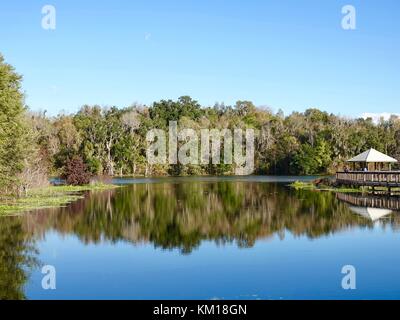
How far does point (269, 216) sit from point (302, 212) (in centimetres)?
208

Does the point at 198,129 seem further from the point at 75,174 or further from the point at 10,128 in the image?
the point at 10,128

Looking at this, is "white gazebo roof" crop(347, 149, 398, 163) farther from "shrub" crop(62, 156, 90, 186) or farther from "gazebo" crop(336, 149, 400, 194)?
"shrub" crop(62, 156, 90, 186)

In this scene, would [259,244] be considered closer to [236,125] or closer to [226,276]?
[226,276]

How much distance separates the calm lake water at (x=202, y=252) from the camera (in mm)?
11047

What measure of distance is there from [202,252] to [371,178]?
23.8 m

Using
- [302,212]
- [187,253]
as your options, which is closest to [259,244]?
[187,253]

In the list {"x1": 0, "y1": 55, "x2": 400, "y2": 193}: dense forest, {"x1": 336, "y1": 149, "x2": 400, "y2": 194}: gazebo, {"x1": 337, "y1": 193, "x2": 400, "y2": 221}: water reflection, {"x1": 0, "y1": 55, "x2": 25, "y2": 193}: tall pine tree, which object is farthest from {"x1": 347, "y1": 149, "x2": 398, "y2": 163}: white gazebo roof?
{"x1": 0, "y1": 55, "x2": 400, "y2": 193}: dense forest

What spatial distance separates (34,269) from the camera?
12.9 metres

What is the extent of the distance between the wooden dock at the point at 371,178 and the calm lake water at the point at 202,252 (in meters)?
8.46

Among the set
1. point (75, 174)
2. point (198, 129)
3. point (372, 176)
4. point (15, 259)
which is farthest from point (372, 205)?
point (198, 129)

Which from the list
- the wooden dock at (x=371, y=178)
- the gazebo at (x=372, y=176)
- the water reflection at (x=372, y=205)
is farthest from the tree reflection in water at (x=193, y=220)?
the gazebo at (x=372, y=176)

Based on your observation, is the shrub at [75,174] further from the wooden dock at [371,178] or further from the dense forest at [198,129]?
the wooden dock at [371,178]

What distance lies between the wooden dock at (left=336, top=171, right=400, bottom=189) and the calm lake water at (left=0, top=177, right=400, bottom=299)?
8464 mm

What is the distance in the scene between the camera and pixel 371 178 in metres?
35.7
